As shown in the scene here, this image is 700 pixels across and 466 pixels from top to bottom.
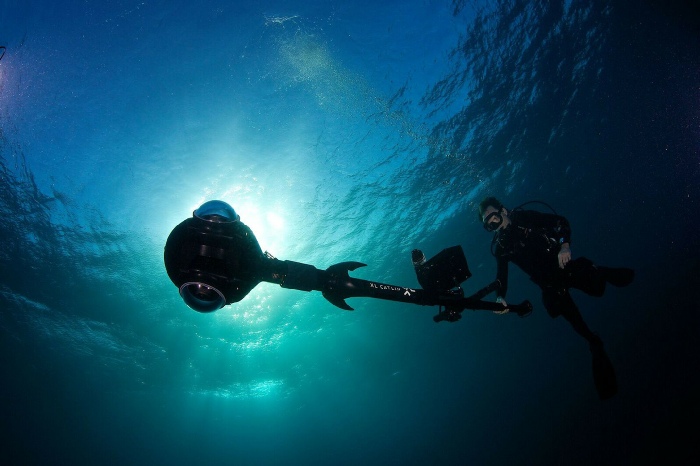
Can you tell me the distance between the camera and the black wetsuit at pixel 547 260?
14.5ft

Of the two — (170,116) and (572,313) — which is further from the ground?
(170,116)

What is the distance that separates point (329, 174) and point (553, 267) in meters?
8.15

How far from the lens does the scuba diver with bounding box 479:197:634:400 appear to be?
4.27 meters

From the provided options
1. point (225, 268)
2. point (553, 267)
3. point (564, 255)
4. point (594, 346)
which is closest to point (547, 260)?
point (553, 267)

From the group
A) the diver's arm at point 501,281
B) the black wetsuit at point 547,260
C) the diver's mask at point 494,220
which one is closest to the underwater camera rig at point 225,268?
the diver's arm at point 501,281

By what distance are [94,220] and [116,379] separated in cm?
2467

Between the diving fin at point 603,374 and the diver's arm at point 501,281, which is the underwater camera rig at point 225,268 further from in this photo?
the diving fin at point 603,374

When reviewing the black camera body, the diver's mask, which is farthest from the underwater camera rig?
the diver's mask

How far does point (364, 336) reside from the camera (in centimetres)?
2508

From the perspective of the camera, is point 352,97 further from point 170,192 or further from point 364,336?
point 364,336

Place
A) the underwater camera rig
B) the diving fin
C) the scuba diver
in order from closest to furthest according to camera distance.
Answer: the underwater camera rig
the diving fin
the scuba diver

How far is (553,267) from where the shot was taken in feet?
16.8

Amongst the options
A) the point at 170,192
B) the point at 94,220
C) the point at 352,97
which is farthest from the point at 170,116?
the point at 94,220

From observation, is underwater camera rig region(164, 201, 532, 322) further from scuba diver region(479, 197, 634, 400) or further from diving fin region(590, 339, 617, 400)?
diving fin region(590, 339, 617, 400)
